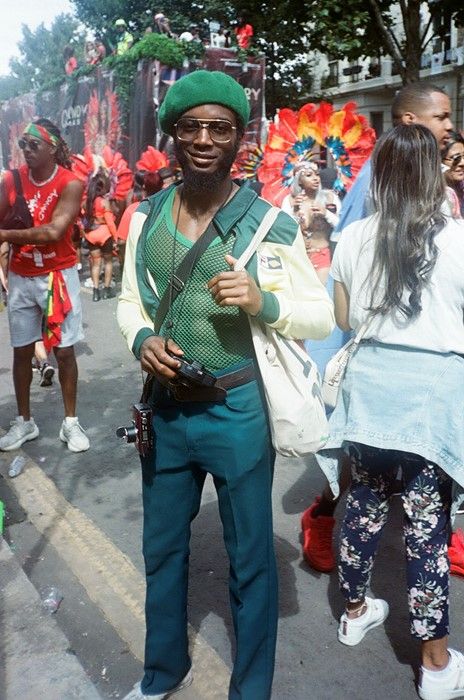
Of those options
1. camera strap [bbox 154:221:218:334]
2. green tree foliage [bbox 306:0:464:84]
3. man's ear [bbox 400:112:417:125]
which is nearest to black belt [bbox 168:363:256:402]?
camera strap [bbox 154:221:218:334]

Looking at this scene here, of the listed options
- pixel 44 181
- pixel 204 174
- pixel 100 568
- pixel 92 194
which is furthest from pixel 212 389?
pixel 92 194

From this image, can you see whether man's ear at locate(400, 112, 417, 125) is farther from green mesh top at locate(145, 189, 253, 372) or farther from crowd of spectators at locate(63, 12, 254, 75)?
crowd of spectators at locate(63, 12, 254, 75)

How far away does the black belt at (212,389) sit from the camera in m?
1.96

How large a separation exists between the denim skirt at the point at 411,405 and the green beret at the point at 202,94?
35.3 inches

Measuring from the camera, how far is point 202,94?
6.16 feet

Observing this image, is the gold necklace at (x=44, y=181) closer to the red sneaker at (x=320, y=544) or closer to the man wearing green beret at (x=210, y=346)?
the man wearing green beret at (x=210, y=346)

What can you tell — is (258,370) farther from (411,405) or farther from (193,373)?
(411,405)

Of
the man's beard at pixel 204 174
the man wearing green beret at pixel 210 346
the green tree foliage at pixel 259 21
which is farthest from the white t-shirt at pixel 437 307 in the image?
the green tree foliage at pixel 259 21

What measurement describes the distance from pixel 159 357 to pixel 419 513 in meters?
0.99

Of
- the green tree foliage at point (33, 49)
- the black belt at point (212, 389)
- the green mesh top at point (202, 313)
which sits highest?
the green tree foliage at point (33, 49)

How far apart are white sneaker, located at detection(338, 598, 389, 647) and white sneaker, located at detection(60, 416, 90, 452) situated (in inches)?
89.8

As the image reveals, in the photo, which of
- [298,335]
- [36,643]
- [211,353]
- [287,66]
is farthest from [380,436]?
[287,66]

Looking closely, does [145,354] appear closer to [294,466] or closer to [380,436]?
[380,436]

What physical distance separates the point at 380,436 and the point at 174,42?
11.3 meters
